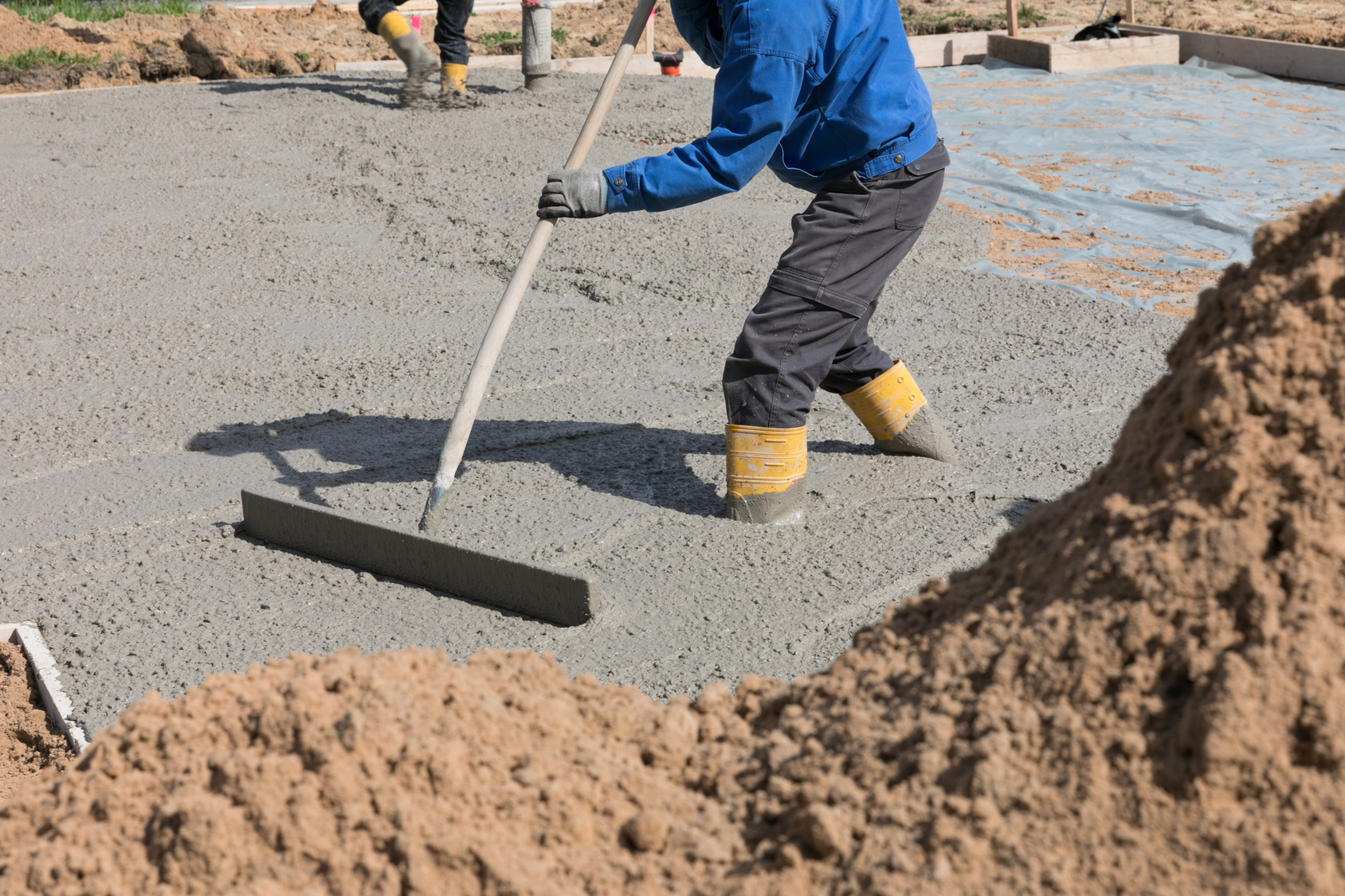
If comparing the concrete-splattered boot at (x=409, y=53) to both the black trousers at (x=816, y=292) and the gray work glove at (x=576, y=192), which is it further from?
the black trousers at (x=816, y=292)

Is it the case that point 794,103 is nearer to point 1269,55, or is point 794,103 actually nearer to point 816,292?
point 816,292

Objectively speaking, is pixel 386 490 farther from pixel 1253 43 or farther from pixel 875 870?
pixel 1253 43

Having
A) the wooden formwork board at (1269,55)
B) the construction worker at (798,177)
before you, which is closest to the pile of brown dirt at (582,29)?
the wooden formwork board at (1269,55)

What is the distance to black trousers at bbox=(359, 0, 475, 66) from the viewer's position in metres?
7.42

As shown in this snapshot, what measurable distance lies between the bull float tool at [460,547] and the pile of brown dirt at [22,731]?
661mm

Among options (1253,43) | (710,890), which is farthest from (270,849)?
(1253,43)

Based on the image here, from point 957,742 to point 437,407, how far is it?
282 centimetres

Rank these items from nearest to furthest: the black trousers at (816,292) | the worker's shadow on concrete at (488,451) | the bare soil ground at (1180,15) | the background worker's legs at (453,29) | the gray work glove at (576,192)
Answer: the gray work glove at (576,192) → the black trousers at (816,292) → the worker's shadow on concrete at (488,451) → the background worker's legs at (453,29) → the bare soil ground at (1180,15)

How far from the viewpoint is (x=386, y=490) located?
3.24 m

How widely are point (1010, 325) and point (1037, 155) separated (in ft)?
10.8

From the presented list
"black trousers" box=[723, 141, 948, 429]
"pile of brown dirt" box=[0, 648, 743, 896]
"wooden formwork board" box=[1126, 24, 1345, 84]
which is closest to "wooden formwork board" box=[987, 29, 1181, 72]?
"wooden formwork board" box=[1126, 24, 1345, 84]

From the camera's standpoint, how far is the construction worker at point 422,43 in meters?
7.41

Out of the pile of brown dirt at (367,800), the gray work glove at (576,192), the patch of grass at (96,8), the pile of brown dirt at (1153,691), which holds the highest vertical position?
the patch of grass at (96,8)

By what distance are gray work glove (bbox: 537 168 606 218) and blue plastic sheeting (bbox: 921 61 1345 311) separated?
2.93 metres
